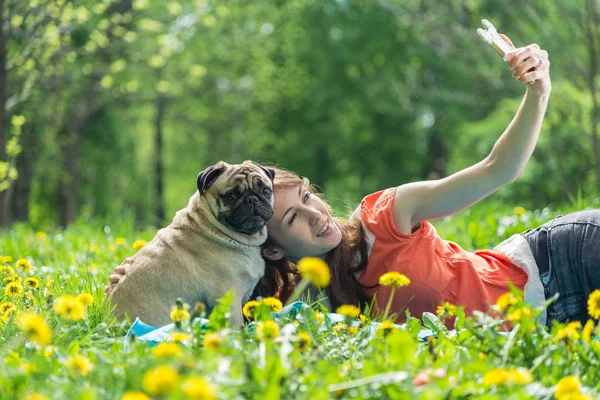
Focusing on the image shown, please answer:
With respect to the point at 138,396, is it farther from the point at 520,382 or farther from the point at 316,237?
the point at 316,237

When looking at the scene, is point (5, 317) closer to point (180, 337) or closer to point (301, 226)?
point (180, 337)

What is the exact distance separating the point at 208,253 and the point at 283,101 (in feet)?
67.8

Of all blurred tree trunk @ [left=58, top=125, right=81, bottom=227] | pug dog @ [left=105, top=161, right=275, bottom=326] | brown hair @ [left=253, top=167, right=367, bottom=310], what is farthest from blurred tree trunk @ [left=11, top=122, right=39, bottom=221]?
pug dog @ [left=105, top=161, right=275, bottom=326]

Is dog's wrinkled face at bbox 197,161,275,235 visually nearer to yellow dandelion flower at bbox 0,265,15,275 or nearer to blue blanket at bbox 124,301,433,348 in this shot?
blue blanket at bbox 124,301,433,348

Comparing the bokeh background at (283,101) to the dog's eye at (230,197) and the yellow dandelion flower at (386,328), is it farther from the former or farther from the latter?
the yellow dandelion flower at (386,328)

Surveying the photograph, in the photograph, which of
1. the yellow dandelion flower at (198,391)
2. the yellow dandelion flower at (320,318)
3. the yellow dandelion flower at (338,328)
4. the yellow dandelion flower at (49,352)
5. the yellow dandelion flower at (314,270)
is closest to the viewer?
the yellow dandelion flower at (198,391)

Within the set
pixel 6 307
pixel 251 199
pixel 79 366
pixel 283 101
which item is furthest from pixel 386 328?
pixel 283 101

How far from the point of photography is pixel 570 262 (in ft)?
10.9

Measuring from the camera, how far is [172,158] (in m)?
27.5

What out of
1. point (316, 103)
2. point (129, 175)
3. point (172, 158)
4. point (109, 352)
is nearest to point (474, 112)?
point (316, 103)

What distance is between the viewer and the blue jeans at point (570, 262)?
3.26m

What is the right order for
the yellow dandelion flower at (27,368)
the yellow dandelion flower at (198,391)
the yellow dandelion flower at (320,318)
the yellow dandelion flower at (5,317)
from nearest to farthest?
the yellow dandelion flower at (198,391)
the yellow dandelion flower at (27,368)
the yellow dandelion flower at (320,318)
the yellow dandelion flower at (5,317)

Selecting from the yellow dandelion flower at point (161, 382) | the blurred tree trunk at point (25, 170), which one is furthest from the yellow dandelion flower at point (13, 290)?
the blurred tree trunk at point (25, 170)

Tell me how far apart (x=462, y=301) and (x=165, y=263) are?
4.29 ft
